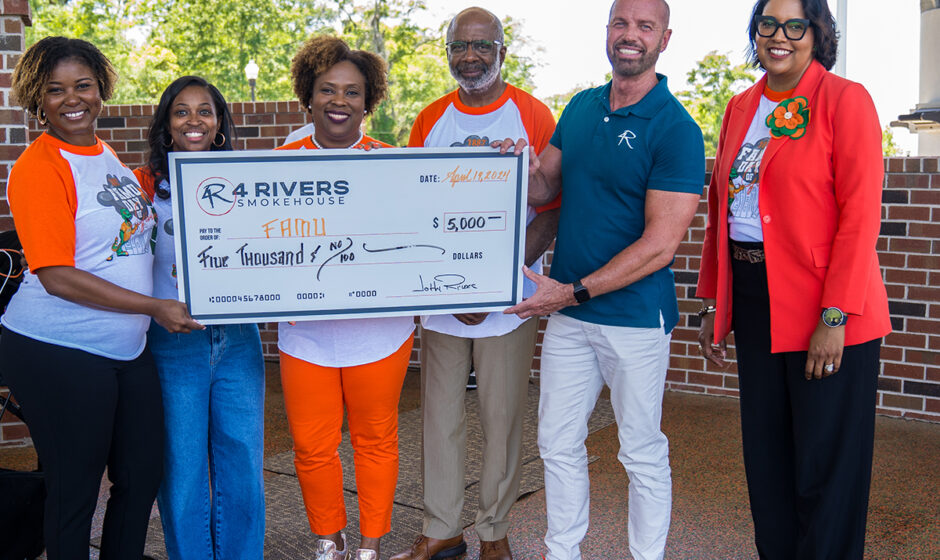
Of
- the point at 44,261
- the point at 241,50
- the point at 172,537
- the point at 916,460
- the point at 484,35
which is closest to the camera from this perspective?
the point at 44,261

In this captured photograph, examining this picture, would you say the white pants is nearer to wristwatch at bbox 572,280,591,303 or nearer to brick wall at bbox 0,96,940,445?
wristwatch at bbox 572,280,591,303

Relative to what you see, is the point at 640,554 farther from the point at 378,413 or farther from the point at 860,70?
the point at 860,70

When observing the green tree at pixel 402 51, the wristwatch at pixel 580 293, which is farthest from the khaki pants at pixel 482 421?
the green tree at pixel 402 51

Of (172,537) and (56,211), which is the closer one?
(56,211)

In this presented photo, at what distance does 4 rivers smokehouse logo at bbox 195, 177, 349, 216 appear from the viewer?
278 cm

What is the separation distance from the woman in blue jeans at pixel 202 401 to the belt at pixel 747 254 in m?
1.68

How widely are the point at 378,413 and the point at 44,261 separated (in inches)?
48.2

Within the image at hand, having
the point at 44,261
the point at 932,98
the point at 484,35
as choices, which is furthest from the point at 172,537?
the point at 932,98

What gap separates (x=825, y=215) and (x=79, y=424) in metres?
2.32

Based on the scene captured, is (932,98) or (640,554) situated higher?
(932,98)

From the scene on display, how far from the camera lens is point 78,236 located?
2496 mm

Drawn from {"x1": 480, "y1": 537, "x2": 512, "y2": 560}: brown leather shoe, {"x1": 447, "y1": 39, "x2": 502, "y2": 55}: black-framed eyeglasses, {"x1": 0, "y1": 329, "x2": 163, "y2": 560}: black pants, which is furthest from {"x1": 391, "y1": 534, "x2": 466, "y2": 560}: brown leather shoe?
{"x1": 447, "y1": 39, "x2": 502, "y2": 55}: black-framed eyeglasses

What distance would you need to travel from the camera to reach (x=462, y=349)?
3328 millimetres

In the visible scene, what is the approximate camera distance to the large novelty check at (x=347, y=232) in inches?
110
